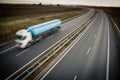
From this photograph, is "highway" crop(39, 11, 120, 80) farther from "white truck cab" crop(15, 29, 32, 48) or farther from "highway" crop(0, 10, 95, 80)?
"white truck cab" crop(15, 29, 32, 48)

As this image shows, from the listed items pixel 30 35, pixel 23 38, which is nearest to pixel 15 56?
pixel 23 38

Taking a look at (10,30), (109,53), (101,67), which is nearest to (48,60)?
(101,67)

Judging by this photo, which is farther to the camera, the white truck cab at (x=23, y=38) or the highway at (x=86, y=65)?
the white truck cab at (x=23, y=38)

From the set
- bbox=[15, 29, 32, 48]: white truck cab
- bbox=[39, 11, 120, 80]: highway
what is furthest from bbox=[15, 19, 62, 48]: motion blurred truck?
bbox=[39, 11, 120, 80]: highway

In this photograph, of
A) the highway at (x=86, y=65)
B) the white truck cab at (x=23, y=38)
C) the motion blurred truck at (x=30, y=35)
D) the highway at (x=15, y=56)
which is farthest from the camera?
the motion blurred truck at (x=30, y=35)

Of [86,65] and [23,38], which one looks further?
[23,38]

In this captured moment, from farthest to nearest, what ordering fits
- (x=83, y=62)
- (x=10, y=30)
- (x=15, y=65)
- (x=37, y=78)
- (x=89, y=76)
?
(x=10, y=30)
(x=83, y=62)
(x=15, y=65)
(x=89, y=76)
(x=37, y=78)

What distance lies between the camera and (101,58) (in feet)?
68.3

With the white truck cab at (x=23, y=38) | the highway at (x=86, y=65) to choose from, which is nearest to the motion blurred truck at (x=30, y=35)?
the white truck cab at (x=23, y=38)

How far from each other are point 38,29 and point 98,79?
618 inches

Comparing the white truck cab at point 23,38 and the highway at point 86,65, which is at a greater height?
the white truck cab at point 23,38

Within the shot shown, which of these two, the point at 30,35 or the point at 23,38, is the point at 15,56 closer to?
the point at 23,38

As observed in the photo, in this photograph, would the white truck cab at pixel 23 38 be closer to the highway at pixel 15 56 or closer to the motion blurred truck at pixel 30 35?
the motion blurred truck at pixel 30 35

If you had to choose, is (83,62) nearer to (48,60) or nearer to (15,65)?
(48,60)
